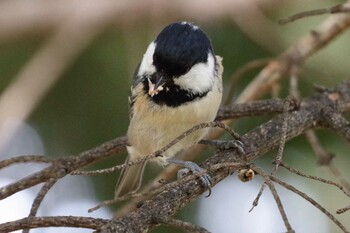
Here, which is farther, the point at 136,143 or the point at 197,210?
the point at 197,210

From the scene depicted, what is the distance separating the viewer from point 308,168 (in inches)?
96.2

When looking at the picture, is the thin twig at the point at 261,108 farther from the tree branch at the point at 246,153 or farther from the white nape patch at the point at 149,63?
the white nape patch at the point at 149,63

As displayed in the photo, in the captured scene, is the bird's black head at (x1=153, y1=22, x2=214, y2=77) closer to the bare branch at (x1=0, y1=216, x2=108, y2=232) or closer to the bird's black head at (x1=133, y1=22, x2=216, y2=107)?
the bird's black head at (x1=133, y1=22, x2=216, y2=107)

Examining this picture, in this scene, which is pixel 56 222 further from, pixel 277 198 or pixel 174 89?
pixel 174 89

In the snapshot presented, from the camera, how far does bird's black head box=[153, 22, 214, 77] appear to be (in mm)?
1593

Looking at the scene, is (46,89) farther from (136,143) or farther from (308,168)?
(308,168)

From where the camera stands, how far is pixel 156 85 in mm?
1633

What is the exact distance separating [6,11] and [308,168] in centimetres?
125

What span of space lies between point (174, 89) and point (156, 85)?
6cm

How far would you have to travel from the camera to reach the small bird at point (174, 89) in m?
1.61

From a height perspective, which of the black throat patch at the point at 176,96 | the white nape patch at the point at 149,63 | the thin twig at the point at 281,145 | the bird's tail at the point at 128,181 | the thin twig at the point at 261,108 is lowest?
the bird's tail at the point at 128,181

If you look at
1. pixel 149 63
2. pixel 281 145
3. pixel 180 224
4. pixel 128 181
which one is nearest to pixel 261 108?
pixel 149 63

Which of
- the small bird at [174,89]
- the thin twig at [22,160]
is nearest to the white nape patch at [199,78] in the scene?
the small bird at [174,89]

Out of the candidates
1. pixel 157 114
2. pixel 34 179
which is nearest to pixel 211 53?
pixel 157 114
